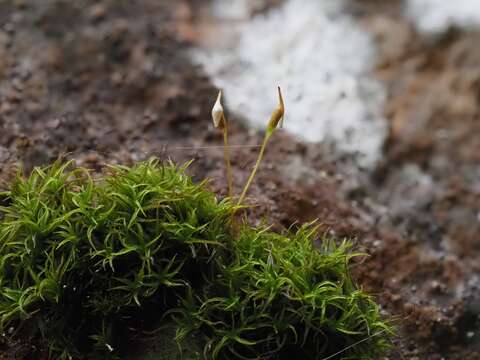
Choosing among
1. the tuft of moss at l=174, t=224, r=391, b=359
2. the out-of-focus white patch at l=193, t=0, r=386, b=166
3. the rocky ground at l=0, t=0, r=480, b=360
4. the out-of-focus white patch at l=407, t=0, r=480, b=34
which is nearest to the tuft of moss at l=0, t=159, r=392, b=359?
the tuft of moss at l=174, t=224, r=391, b=359

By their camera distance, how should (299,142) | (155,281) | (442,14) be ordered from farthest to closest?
(442,14)
(299,142)
(155,281)

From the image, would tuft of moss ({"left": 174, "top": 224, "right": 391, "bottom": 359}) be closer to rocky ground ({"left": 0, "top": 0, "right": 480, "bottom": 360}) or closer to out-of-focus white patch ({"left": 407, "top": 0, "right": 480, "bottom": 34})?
rocky ground ({"left": 0, "top": 0, "right": 480, "bottom": 360})

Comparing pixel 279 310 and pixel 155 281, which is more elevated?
pixel 155 281

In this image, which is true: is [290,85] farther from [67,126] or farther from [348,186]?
[67,126]

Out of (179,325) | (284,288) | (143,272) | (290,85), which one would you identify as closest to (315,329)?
(284,288)

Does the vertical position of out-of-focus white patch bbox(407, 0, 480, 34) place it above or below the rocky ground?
above

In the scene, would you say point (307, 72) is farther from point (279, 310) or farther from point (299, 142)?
point (279, 310)

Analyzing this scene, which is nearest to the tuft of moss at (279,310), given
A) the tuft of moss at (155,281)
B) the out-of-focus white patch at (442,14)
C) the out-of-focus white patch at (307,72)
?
the tuft of moss at (155,281)

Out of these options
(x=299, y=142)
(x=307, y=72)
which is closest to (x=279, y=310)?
(x=299, y=142)
